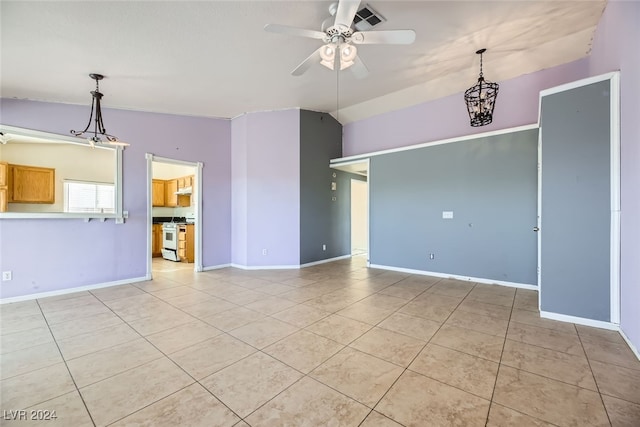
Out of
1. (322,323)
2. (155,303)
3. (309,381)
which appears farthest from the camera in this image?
(155,303)

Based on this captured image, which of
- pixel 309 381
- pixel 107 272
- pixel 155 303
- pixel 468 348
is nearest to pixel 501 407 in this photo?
pixel 468 348

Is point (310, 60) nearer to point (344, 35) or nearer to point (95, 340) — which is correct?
point (344, 35)

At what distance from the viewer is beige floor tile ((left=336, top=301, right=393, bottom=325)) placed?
2.81 metres

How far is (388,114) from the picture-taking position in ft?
18.4

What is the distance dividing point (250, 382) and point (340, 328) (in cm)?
106

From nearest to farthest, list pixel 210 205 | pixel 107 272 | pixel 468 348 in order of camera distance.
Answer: pixel 468 348 < pixel 107 272 < pixel 210 205

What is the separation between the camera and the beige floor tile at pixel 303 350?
201 centimetres

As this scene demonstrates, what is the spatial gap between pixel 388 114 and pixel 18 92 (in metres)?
5.91

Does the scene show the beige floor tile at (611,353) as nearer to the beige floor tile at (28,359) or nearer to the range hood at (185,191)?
the beige floor tile at (28,359)

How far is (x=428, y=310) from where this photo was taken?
307 cm

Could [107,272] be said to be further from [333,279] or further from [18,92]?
[333,279]

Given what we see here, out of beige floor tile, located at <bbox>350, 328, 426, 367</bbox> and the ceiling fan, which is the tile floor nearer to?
beige floor tile, located at <bbox>350, 328, 426, 367</bbox>

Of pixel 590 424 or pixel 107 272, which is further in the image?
pixel 107 272

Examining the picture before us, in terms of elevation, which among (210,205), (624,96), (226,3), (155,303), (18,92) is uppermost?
(226,3)
